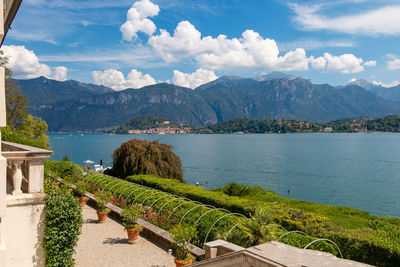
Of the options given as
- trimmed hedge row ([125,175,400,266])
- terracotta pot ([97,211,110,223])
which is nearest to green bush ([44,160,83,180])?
terracotta pot ([97,211,110,223])

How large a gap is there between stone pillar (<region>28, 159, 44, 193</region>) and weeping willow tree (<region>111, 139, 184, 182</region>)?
67.8ft

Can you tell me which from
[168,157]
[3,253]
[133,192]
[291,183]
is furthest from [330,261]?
[291,183]

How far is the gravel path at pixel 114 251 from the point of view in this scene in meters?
8.84

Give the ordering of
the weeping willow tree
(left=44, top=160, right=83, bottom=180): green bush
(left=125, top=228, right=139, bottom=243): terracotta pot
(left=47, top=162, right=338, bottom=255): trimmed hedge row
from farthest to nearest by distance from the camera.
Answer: the weeping willow tree, (left=44, top=160, right=83, bottom=180): green bush, (left=125, top=228, right=139, bottom=243): terracotta pot, (left=47, top=162, right=338, bottom=255): trimmed hedge row

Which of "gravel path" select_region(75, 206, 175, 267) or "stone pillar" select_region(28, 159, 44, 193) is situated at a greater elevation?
"stone pillar" select_region(28, 159, 44, 193)

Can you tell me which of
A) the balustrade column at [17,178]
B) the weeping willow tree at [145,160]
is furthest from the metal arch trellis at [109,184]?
the balustrade column at [17,178]

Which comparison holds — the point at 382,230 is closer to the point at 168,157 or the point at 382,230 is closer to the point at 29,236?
the point at 29,236

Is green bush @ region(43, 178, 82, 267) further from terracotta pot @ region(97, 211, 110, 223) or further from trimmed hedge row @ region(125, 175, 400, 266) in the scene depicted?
trimmed hedge row @ region(125, 175, 400, 266)

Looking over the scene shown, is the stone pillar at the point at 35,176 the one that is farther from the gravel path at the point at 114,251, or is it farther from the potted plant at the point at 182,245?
the potted plant at the point at 182,245

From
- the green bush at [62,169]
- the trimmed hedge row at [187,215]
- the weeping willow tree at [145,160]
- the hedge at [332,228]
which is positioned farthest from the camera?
the weeping willow tree at [145,160]

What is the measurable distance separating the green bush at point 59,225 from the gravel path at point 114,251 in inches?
69.0

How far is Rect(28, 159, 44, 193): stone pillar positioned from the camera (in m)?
6.47

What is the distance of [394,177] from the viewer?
57.9 meters

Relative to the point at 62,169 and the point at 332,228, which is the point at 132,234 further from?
the point at 62,169
